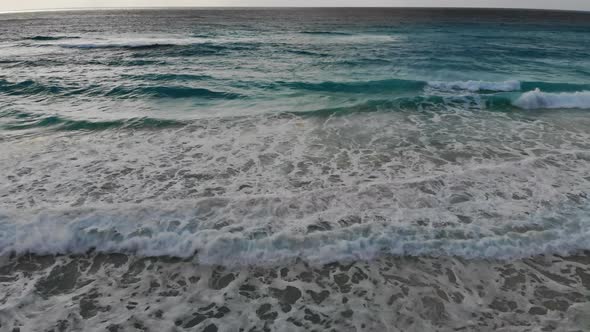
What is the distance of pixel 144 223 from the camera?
18.0 ft

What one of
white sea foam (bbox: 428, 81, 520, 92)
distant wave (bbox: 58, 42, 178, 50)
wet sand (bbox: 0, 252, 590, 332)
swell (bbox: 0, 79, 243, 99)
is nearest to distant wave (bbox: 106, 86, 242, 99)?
swell (bbox: 0, 79, 243, 99)

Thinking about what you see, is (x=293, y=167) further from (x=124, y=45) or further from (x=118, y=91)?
(x=124, y=45)

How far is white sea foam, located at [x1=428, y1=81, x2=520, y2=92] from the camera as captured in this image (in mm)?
14733

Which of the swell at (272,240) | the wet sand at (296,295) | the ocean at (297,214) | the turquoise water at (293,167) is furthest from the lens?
the turquoise water at (293,167)

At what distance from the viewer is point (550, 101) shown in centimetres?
1217

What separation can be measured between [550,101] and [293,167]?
10675mm

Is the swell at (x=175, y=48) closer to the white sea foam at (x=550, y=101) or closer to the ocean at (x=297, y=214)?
the ocean at (x=297, y=214)

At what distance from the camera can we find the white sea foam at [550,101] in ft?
39.5

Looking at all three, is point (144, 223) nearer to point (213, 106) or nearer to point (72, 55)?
point (213, 106)

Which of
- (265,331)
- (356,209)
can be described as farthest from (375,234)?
(265,331)

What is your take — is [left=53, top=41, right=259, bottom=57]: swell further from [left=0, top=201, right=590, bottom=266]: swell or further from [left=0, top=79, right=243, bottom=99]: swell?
[left=0, top=201, right=590, bottom=266]: swell

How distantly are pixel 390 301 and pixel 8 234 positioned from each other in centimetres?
572

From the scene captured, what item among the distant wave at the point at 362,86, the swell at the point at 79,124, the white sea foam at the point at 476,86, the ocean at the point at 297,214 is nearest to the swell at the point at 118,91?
the ocean at the point at 297,214

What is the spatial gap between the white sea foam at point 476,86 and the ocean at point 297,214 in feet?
6.58
